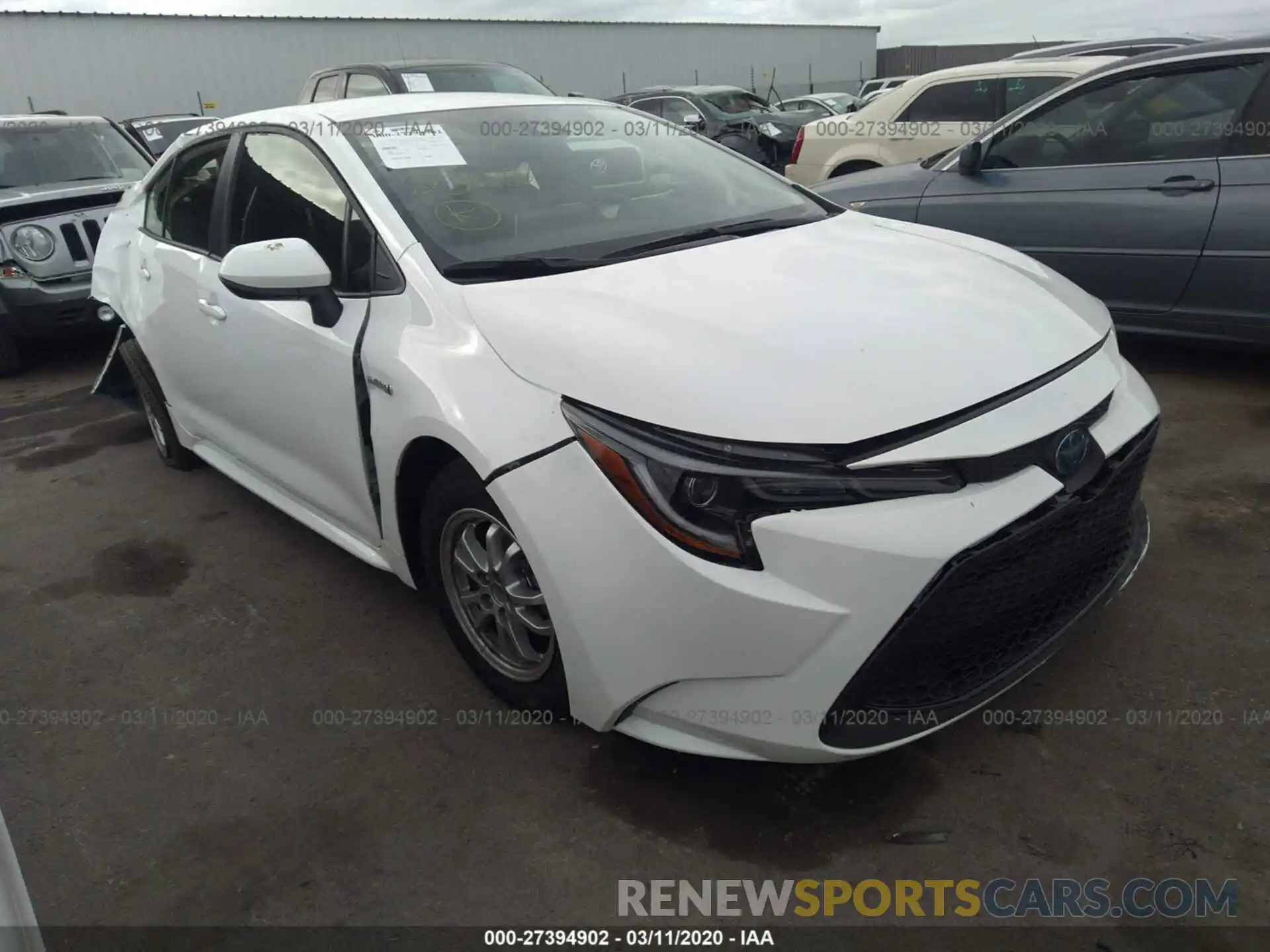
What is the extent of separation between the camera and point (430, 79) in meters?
8.48

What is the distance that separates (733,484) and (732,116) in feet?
44.8

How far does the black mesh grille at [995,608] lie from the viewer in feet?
5.96

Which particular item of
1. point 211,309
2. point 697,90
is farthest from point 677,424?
point 697,90

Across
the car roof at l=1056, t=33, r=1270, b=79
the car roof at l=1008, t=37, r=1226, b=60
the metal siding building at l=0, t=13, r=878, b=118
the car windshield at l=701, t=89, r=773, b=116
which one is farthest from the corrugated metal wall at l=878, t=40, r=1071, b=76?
the car roof at l=1056, t=33, r=1270, b=79

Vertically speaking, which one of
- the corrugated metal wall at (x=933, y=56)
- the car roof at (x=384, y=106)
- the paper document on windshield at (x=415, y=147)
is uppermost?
the car roof at (x=384, y=106)

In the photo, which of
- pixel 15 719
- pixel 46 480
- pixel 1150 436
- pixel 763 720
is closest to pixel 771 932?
pixel 763 720

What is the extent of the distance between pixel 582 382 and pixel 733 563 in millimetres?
503

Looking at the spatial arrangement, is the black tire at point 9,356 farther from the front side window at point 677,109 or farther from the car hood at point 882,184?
the front side window at point 677,109

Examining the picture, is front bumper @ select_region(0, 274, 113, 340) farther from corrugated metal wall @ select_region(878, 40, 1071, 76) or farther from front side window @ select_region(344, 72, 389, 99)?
corrugated metal wall @ select_region(878, 40, 1071, 76)

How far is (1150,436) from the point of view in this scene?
7.48 feet

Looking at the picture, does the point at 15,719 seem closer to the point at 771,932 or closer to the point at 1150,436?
the point at 771,932

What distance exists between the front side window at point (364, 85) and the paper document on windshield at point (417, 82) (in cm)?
21

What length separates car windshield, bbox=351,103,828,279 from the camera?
2.54 metres

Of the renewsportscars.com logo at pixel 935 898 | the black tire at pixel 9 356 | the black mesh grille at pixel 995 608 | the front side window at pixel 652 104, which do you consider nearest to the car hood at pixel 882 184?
the black mesh grille at pixel 995 608
